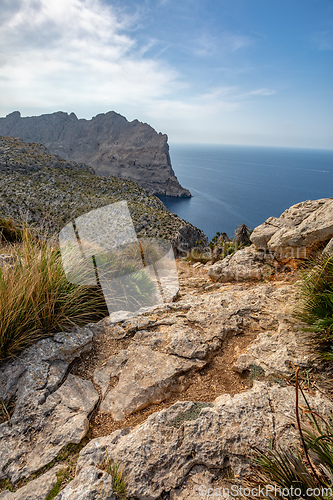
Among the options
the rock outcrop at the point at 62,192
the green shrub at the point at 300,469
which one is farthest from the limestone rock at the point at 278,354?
the rock outcrop at the point at 62,192

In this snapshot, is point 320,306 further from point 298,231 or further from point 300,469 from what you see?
point 298,231

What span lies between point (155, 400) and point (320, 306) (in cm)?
198

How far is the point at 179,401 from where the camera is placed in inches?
88.9

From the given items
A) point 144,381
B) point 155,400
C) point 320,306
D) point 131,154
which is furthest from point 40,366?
point 131,154

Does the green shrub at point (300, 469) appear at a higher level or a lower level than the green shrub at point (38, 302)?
lower

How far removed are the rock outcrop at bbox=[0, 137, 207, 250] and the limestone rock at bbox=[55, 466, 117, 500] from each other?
85.7 ft

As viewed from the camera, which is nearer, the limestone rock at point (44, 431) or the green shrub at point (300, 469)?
the green shrub at point (300, 469)

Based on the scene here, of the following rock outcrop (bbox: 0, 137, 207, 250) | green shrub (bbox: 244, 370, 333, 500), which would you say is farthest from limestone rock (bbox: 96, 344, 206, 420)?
rock outcrop (bbox: 0, 137, 207, 250)

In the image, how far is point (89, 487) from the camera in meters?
1.58

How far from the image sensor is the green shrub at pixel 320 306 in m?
2.54

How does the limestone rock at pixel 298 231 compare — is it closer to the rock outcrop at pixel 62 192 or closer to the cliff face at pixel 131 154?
the rock outcrop at pixel 62 192

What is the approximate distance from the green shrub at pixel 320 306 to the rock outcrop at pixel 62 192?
24.8 m

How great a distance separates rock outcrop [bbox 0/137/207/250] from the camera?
32569 mm

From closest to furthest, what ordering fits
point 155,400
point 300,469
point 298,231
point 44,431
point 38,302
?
point 300,469, point 44,431, point 155,400, point 38,302, point 298,231
